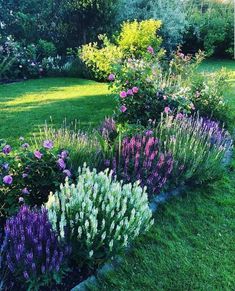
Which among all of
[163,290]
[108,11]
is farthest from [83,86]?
[163,290]

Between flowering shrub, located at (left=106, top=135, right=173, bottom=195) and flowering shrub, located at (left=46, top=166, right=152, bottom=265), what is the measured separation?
2.70 feet

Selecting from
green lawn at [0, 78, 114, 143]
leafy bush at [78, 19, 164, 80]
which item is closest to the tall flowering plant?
green lawn at [0, 78, 114, 143]

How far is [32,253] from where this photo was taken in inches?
106

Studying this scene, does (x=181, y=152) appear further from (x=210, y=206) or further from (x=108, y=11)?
(x=108, y=11)

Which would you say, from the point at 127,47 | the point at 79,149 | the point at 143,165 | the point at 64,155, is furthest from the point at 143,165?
the point at 127,47

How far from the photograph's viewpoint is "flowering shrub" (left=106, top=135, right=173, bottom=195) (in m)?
4.20

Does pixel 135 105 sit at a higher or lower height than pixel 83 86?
higher

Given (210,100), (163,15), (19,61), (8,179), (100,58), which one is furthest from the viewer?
(163,15)

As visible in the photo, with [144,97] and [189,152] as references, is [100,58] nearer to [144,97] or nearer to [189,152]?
[144,97]

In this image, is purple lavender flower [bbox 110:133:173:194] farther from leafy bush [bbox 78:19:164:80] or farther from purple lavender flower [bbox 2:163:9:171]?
leafy bush [bbox 78:19:164:80]

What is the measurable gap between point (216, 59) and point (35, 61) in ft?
34.8

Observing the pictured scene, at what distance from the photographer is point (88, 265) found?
3.18m

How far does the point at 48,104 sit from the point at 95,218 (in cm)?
625

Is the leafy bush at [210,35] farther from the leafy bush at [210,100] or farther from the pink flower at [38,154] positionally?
the pink flower at [38,154]
